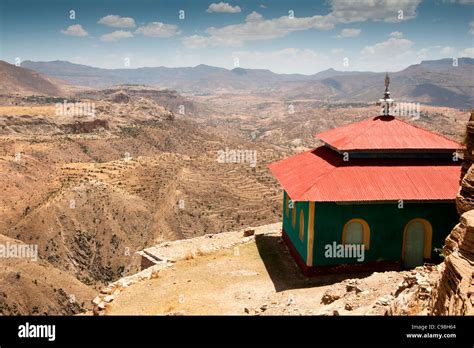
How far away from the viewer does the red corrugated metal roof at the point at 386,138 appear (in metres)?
19.6

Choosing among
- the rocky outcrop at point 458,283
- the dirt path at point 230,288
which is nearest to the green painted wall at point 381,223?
the dirt path at point 230,288

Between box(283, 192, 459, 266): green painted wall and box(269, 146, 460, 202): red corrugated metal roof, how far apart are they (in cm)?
59

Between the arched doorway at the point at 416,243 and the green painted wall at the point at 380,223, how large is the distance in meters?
0.23

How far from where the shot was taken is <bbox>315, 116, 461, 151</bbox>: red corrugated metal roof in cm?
1957

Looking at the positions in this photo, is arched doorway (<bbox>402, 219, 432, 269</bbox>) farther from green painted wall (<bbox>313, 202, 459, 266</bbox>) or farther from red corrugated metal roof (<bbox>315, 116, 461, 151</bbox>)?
red corrugated metal roof (<bbox>315, 116, 461, 151</bbox>)

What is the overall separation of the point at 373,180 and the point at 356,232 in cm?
239

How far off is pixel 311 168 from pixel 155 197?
33194 mm

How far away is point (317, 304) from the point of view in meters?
15.2

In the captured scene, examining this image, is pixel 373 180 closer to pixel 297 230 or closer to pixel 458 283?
pixel 297 230

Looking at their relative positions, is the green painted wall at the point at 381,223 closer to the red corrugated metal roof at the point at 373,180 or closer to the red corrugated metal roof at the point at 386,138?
the red corrugated metal roof at the point at 373,180

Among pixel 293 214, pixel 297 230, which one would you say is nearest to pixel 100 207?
pixel 293 214
